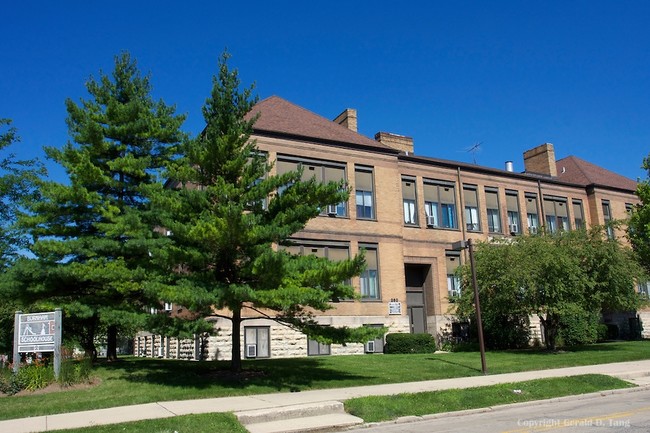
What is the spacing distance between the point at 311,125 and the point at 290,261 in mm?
16095

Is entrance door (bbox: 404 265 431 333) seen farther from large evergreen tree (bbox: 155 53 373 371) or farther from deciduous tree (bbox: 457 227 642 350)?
large evergreen tree (bbox: 155 53 373 371)

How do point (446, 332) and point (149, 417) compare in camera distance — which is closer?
point (149, 417)

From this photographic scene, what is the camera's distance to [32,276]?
19297 millimetres

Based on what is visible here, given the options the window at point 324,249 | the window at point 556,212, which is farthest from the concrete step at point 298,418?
the window at point 556,212

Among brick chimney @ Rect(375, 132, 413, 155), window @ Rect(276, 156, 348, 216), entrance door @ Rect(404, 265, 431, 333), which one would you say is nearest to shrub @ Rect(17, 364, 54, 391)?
window @ Rect(276, 156, 348, 216)

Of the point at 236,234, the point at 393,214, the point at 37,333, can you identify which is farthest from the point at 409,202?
the point at 37,333

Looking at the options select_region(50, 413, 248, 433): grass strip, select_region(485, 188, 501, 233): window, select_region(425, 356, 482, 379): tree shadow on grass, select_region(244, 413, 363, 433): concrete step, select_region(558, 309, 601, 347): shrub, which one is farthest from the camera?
select_region(485, 188, 501, 233): window

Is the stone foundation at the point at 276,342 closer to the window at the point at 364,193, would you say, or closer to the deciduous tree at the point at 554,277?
the deciduous tree at the point at 554,277

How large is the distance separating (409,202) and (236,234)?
2094 centimetres

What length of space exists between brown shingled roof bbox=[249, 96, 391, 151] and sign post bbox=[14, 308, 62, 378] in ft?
46.4

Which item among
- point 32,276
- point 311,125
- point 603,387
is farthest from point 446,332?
point 32,276

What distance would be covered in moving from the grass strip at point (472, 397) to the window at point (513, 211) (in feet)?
73.4

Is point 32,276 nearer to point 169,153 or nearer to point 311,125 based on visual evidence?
point 169,153

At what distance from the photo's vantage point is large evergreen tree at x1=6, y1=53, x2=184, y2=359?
1922 cm
